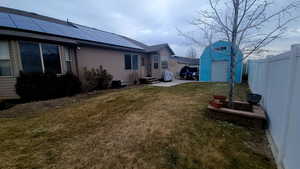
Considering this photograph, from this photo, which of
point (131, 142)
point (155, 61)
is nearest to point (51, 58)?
point (131, 142)

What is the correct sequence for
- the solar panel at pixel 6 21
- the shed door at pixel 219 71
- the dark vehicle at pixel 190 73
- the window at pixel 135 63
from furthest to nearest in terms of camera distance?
the dark vehicle at pixel 190 73 → the shed door at pixel 219 71 → the window at pixel 135 63 → the solar panel at pixel 6 21

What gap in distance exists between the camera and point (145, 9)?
10.2 metres

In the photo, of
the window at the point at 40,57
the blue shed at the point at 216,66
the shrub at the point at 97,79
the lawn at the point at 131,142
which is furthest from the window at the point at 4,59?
the blue shed at the point at 216,66

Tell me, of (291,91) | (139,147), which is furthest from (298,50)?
(139,147)

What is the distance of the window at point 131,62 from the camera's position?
10.8 metres

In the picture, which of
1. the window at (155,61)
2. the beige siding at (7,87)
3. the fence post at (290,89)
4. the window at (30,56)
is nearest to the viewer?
the fence post at (290,89)

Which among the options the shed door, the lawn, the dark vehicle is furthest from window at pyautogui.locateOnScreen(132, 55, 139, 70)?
the lawn

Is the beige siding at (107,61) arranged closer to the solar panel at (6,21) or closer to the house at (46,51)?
the house at (46,51)

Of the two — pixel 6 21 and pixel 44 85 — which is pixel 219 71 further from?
pixel 6 21

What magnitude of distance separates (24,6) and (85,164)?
1450 centimetres

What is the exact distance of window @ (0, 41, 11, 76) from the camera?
5380mm

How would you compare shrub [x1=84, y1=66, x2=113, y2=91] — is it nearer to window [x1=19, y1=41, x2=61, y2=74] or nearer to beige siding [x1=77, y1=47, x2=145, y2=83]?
beige siding [x1=77, y1=47, x2=145, y2=83]

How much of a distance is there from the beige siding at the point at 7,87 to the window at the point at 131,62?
22.1ft

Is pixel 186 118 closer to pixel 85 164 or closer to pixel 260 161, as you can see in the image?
pixel 260 161
